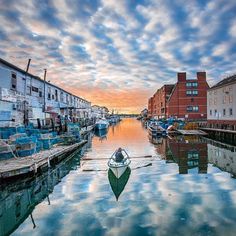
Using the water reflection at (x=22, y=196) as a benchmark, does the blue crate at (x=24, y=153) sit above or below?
above

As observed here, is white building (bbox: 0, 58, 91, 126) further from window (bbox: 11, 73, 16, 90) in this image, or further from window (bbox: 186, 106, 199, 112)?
window (bbox: 186, 106, 199, 112)

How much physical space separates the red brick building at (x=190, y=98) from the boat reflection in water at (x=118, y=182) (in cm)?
8157

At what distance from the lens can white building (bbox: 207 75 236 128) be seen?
155 ft

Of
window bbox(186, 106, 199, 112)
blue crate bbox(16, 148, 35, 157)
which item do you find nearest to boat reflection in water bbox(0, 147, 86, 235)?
blue crate bbox(16, 148, 35, 157)

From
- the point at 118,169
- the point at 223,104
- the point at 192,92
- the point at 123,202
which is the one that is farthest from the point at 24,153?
the point at 192,92

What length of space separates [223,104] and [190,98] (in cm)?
4771

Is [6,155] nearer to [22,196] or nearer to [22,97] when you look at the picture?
[22,196]

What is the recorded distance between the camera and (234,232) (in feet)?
32.6

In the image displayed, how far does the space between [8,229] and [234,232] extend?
9206mm

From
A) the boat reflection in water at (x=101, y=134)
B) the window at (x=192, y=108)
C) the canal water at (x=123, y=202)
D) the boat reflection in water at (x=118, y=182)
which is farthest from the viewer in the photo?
the window at (x=192, y=108)

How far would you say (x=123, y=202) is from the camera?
13664 mm

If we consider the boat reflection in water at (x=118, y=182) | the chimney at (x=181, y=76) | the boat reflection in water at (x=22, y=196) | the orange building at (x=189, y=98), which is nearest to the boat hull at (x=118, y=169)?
the boat reflection in water at (x=118, y=182)

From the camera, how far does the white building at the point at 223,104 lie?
47250 mm

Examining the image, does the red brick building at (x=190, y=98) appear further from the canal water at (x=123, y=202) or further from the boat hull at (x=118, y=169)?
the boat hull at (x=118, y=169)
